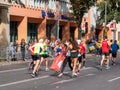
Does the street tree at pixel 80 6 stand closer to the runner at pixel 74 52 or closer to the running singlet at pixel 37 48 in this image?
the running singlet at pixel 37 48

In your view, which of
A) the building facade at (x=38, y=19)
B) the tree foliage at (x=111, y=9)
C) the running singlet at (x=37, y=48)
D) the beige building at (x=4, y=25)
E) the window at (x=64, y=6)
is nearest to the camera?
the running singlet at (x=37, y=48)

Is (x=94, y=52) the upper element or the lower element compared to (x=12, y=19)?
lower

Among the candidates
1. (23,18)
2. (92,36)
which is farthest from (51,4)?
(92,36)

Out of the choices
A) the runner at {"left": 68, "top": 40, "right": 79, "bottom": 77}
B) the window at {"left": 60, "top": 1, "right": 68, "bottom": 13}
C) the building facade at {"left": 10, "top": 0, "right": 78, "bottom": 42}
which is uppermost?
the window at {"left": 60, "top": 1, "right": 68, "bottom": 13}

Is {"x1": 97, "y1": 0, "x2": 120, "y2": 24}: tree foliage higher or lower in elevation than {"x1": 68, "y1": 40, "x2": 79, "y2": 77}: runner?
higher

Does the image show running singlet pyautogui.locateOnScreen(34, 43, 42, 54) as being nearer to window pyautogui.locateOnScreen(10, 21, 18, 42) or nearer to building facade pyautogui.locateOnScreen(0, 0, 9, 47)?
building facade pyautogui.locateOnScreen(0, 0, 9, 47)

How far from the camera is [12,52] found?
31.0 meters

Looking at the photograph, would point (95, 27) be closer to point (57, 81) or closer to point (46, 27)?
point (46, 27)

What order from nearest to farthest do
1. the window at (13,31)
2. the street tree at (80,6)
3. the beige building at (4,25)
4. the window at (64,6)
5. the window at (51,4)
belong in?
1. the beige building at (4,25)
2. the street tree at (80,6)
3. the window at (13,31)
4. the window at (51,4)
5. the window at (64,6)

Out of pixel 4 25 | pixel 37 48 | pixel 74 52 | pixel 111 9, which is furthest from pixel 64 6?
pixel 74 52

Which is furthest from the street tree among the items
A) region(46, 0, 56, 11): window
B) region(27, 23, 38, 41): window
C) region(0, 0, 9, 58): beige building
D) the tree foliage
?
the tree foliage

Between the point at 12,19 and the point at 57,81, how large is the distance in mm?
26366

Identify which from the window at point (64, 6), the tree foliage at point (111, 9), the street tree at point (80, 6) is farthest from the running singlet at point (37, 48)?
the tree foliage at point (111, 9)

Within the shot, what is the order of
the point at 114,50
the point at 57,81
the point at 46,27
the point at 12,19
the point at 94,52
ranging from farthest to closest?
the point at 46,27
the point at 94,52
the point at 12,19
the point at 114,50
the point at 57,81
